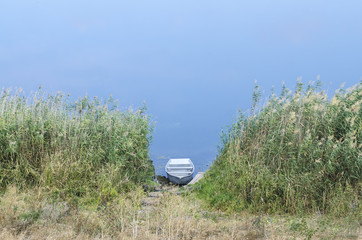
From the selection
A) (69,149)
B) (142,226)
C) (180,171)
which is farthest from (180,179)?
(142,226)

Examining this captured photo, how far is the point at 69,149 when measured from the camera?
321 inches

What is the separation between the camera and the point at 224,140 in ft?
31.1

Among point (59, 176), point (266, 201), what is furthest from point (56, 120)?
point (266, 201)

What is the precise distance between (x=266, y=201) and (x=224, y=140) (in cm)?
269

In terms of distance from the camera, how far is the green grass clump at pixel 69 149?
25.0ft

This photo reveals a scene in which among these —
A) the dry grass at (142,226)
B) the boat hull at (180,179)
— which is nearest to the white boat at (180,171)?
the boat hull at (180,179)

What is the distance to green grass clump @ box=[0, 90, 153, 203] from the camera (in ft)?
25.0

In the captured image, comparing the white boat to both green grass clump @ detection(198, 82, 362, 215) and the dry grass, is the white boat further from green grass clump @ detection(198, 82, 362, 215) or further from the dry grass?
the dry grass

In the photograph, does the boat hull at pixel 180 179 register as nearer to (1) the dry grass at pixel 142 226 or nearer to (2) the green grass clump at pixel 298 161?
(2) the green grass clump at pixel 298 161

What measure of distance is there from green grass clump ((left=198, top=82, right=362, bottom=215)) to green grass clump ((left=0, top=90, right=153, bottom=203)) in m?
1.79

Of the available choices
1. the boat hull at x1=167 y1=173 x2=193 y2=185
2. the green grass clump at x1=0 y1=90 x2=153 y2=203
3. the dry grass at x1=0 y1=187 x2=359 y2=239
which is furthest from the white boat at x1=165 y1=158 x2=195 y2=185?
the dry grass at x1=0 y1=187 x2=359 y2=239

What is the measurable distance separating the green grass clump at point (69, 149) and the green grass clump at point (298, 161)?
1786 millimetres

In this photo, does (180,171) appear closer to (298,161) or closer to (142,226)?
(298,161)

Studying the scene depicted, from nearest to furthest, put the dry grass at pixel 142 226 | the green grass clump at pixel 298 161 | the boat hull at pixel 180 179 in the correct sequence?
the dry grass at pixel 142 226
the green grass clump at pixel 298 161
the boat hull at pixel 180 179
